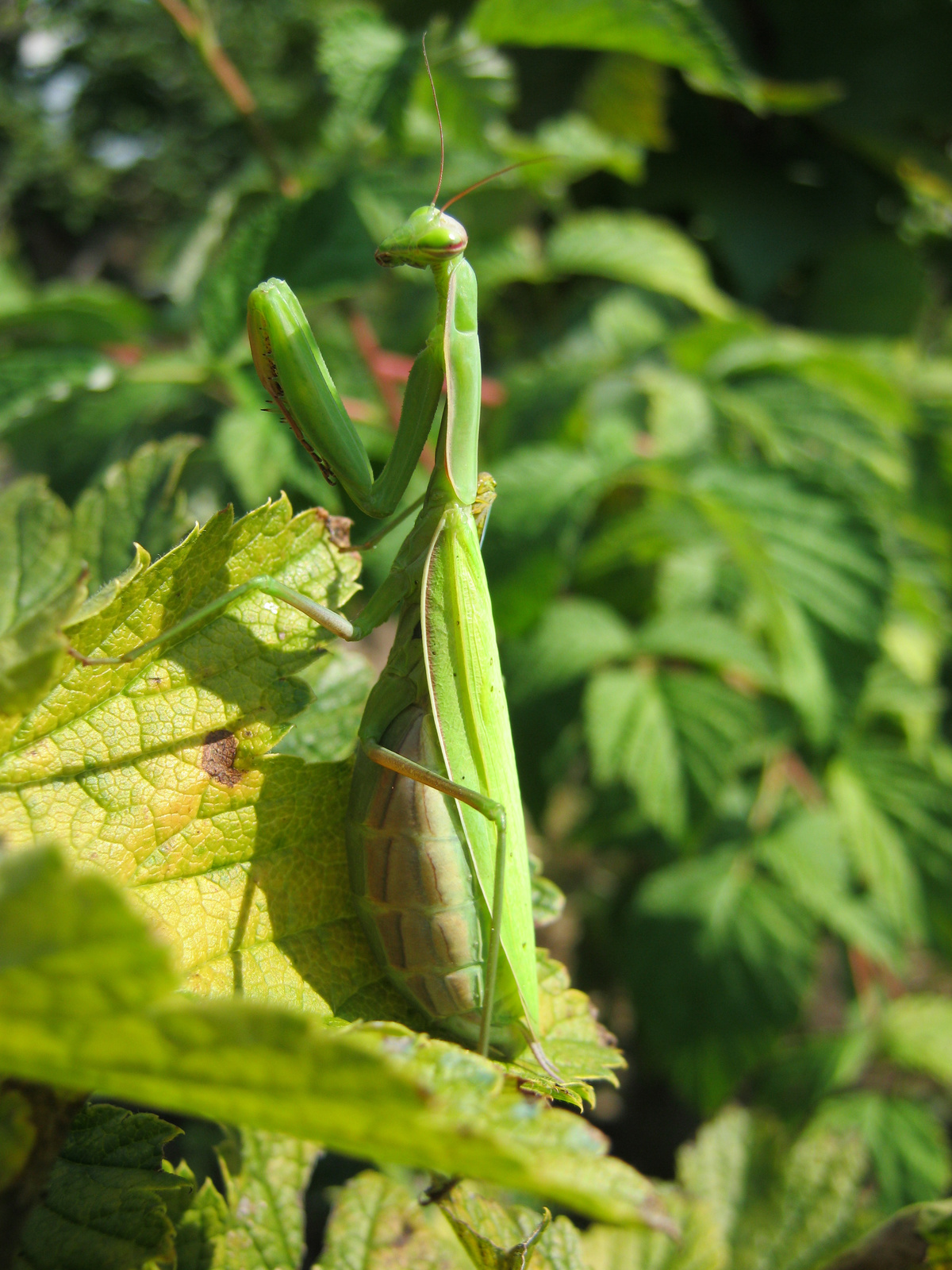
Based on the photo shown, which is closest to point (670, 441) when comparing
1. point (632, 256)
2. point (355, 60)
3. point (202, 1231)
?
point (632, 256)

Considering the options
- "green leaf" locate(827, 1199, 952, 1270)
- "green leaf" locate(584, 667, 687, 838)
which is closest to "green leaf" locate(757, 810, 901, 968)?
"green leaf" locate(584, 667, 687, 838)

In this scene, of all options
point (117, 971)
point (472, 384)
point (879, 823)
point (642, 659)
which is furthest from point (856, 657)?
point (117, 971)

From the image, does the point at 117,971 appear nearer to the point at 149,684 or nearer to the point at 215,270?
the point at 149,684

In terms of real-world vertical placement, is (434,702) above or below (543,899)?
above

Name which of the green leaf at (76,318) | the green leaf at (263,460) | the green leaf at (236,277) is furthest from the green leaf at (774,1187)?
the green leaf at (76,318)

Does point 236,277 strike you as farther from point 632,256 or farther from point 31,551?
point 632,256

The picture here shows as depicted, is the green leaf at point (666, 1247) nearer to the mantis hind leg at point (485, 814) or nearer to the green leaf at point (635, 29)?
the mantis hind leg at point (485, 814)
